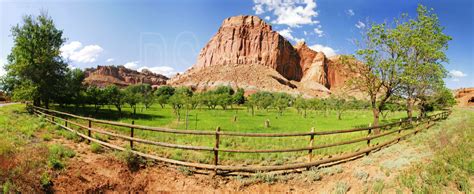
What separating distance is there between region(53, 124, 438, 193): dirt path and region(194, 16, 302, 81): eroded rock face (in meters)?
153

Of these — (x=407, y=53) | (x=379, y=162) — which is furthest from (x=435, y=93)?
(x=379, y=162)

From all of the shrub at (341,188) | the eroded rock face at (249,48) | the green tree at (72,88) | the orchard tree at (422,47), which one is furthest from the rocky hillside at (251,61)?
the shrub at (341,188)

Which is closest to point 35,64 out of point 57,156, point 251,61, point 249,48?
point 57,156

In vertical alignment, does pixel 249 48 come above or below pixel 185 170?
above

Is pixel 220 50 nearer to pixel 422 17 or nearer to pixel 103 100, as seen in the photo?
pixel 103 100

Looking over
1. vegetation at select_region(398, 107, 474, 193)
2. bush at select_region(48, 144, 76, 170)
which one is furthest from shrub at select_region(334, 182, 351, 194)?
bush at select_region(48, 144, 76, 170)

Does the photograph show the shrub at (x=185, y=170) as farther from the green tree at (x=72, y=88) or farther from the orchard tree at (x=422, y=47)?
the green tree at (x=72, y=88)

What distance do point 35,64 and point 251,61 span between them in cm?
14501

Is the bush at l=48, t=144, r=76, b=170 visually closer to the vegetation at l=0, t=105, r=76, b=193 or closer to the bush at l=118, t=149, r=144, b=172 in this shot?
the vegetation at l=0, t=105, r=76, b=193

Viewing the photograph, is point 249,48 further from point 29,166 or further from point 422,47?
point 29,166

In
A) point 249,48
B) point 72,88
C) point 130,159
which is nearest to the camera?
point 130,159

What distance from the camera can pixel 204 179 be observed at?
8406 millimetres

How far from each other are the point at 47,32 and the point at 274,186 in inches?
1250

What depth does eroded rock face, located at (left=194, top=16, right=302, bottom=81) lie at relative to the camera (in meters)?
170
